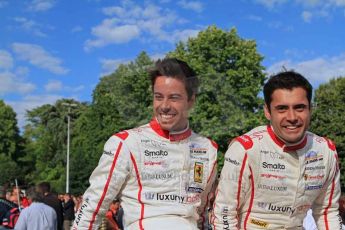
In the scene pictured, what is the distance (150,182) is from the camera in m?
3.75

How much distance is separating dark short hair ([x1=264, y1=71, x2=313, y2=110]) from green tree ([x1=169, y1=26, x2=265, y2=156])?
24.3 m

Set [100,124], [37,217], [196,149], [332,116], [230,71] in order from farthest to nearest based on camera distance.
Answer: [100,124]
[332,116]
[230,71]
[37,217]
[196,149]

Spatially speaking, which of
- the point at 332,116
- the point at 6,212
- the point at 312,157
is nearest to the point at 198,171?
the point at 312,157

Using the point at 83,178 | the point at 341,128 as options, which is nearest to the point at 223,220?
the point at 341,128

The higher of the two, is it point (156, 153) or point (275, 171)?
point (156, 153)

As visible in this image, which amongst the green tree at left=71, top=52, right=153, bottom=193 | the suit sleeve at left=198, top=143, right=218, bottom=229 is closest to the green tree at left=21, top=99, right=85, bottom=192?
the green tree at left=71, top=52, right=153, bottom=193

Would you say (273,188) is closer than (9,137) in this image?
Yes

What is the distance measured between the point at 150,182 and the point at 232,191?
0.58 m

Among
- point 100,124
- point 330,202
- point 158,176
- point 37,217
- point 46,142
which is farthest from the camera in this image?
point 46,142

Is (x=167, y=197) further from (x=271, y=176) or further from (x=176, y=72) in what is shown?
(x=176, y=72)

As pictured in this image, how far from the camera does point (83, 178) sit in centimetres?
4734

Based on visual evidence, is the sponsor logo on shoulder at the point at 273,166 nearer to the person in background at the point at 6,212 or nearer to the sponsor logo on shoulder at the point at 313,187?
the sponsor logo on shoulder at the point at 313,187

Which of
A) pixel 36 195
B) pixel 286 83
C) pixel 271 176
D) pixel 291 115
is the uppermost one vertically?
pixel 286 83

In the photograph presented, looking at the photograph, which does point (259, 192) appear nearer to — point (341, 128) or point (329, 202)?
point (329, 202)
